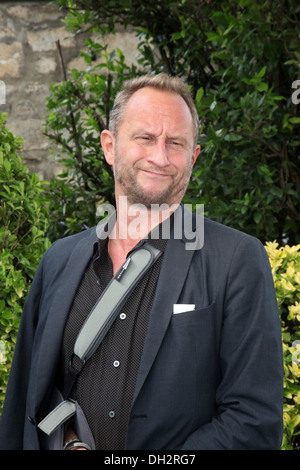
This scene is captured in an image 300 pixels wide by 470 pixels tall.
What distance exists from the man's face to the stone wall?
2282mm

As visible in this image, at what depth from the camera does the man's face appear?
1903 millimetres

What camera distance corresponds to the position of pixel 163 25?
11.6 feet

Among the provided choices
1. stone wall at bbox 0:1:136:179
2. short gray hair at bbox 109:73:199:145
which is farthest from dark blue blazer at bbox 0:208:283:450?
stone wall at bbox 0:1:136:179

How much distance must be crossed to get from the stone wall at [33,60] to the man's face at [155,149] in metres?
2.28

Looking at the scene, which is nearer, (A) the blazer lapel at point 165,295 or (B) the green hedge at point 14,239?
(A) the blazer lapel at point 165,295

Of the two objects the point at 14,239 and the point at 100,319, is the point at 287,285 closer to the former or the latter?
the point at 100,319

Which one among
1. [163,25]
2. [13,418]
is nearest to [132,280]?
[13,418]

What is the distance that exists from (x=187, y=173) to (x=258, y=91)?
1.25 m

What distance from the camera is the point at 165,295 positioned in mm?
1734

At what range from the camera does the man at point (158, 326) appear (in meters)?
1.65

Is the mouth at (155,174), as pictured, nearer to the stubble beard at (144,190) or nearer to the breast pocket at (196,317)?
the stubble beard at (144,190)

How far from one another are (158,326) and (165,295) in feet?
0.31

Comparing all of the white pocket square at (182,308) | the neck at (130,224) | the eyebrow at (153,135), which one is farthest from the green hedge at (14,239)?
the white pocket square at (182,308)
